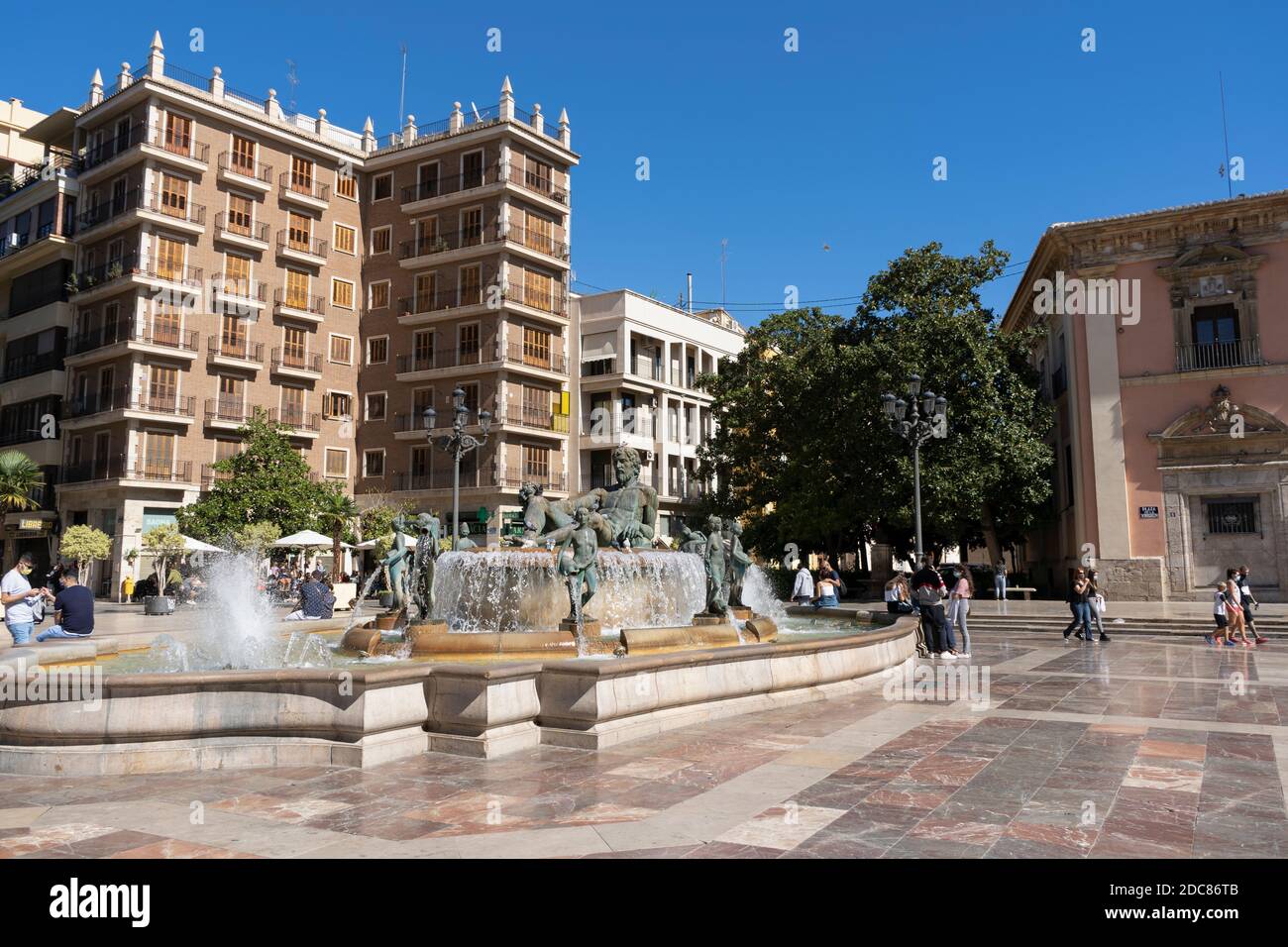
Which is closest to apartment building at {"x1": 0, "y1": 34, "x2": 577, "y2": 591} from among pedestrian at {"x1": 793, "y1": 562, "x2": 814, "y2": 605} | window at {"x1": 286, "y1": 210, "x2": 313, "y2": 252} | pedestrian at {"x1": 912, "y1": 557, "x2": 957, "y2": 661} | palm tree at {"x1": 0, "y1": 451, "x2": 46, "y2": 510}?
→ window at {"x1": 286, "y1": 210, "x2": 313, "y2": 252}

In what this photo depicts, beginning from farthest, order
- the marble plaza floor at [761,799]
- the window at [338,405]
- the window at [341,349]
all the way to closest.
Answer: the window at [341,349]
the window at [338,405]
the marble plaza floor at [761,799]

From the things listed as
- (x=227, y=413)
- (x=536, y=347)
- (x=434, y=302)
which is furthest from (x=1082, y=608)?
(x=227, y=413)

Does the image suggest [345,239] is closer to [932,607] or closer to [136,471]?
[136,471]

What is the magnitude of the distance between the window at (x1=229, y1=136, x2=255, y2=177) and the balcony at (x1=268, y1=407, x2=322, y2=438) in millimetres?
10294

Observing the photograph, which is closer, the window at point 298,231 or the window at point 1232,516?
the window at point 1232,516

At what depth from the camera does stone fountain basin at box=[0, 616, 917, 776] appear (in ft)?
21.2

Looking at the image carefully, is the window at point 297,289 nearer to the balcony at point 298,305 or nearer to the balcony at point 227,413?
the balcony at point 298,305

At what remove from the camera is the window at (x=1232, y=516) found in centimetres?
2539

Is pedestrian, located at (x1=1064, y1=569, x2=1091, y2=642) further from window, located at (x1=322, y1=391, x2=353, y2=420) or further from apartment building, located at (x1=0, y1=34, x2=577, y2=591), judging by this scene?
window, located at (x1=322, y1=391, x2=353, y2=420)

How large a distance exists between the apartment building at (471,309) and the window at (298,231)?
317cm

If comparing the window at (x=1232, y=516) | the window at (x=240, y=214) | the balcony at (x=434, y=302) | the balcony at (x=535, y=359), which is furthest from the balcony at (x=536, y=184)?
the window at (x=1232, y=516)

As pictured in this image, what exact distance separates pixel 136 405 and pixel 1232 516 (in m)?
38.1
